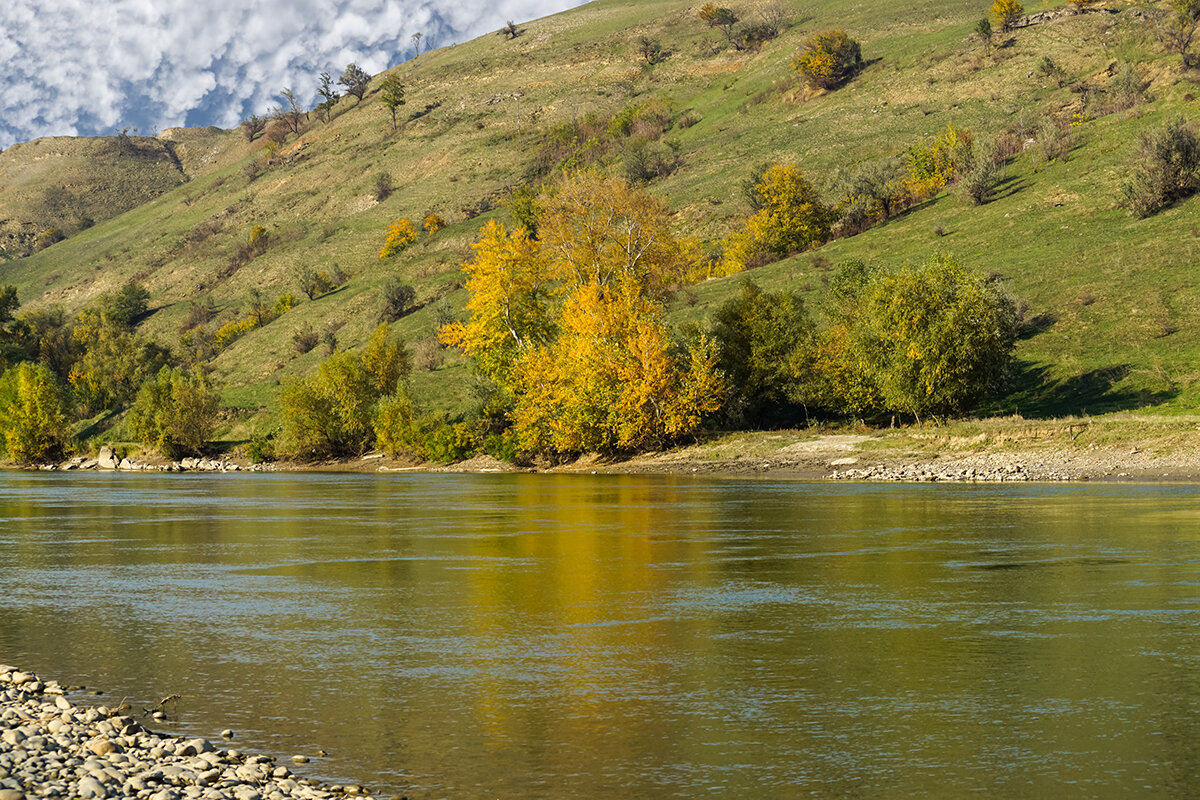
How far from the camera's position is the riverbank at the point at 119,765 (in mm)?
9375

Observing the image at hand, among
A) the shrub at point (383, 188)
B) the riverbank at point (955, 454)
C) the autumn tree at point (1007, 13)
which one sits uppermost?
the autumn tree at point (1007, 13)

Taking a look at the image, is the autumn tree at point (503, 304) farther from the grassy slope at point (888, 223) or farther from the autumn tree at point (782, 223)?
the autumn tree at point (782, 223)

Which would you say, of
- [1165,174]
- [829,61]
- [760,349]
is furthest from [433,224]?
[1165,174]

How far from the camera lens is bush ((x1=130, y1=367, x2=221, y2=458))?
94938mm

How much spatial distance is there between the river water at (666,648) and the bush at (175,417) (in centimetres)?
6544

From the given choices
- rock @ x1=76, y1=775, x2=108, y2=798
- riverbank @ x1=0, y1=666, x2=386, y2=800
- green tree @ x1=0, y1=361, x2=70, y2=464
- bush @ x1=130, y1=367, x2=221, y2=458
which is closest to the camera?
rock @ x1=76, y1=775, x2=108, y2=798

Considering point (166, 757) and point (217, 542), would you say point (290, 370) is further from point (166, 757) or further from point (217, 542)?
point (166, 757)

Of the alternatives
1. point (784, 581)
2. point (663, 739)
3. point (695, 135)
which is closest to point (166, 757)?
point (663, 739)

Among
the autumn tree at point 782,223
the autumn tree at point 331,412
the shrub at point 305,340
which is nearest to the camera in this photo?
the autumn tree at point 331,412

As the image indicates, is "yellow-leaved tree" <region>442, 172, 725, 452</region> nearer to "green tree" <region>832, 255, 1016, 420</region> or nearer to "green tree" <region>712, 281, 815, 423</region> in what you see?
"green tree" <region>712, 281, 815, 423</region>

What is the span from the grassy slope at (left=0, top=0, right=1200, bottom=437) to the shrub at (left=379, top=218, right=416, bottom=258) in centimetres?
342

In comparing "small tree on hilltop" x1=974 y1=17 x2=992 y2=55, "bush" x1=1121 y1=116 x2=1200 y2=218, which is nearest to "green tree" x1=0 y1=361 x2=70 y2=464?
"bush" x1=1121 y1=116 x2=1200 y2=218

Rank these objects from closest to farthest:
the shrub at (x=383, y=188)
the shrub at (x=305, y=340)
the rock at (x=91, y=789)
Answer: the rock at (x=91, y=789), the shrub at (x=305, y=340), the shrub at (x=383, y=188)

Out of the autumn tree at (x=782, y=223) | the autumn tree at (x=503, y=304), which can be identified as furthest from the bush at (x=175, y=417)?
the autumn tree at (x=782, y=223)
